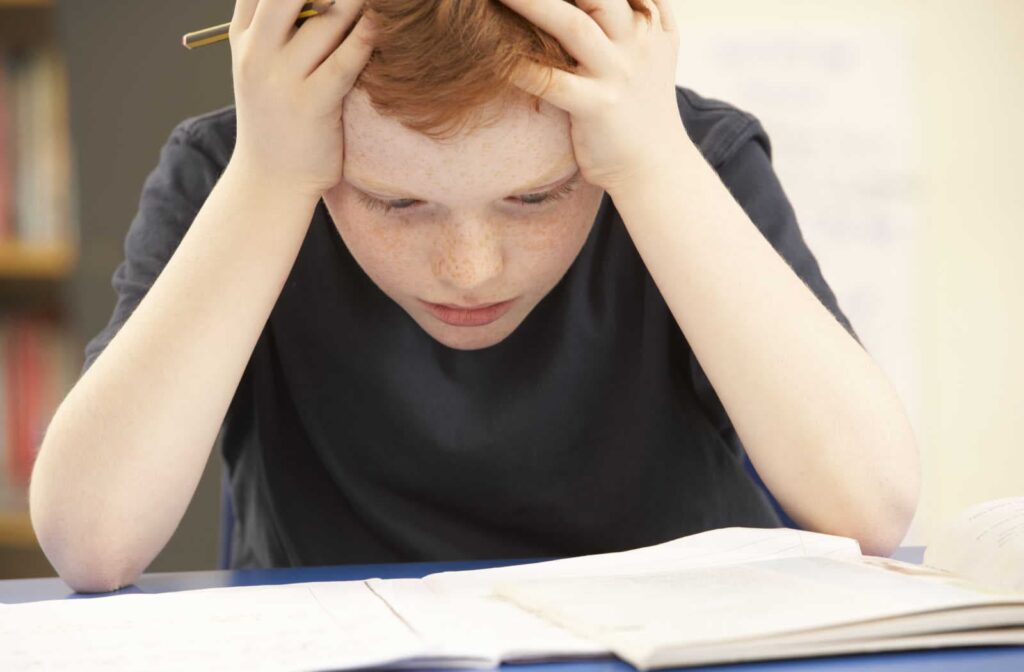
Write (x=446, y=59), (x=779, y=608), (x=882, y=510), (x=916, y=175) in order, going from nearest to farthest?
(x=779, y=608)
(x=446, y=59)
(x=882, y=510)
(x=916, y=175)

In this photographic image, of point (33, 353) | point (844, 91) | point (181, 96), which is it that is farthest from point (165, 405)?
point (844, 91)

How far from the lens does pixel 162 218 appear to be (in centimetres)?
95

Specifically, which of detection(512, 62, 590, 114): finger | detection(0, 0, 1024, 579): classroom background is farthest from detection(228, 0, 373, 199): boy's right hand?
detection(0, 0, 1024, 579): classroom background

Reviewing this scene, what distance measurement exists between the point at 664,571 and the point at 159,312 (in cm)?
40

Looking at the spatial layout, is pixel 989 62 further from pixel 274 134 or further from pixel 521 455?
pixel 274 134

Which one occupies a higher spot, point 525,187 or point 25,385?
point 525,187

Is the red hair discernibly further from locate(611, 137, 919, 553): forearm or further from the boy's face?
locate(611, 137, 919, 553): forearm

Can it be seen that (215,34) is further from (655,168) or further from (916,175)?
(916,175)

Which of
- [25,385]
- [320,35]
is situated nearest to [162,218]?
[320,35]

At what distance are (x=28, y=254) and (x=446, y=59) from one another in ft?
4.41

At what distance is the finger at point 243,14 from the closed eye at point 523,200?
0.47 feet

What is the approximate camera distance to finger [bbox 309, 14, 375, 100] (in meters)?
0.70

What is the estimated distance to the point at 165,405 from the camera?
2.54 ft

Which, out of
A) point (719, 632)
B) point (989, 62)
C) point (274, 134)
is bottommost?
point (719, 632)
